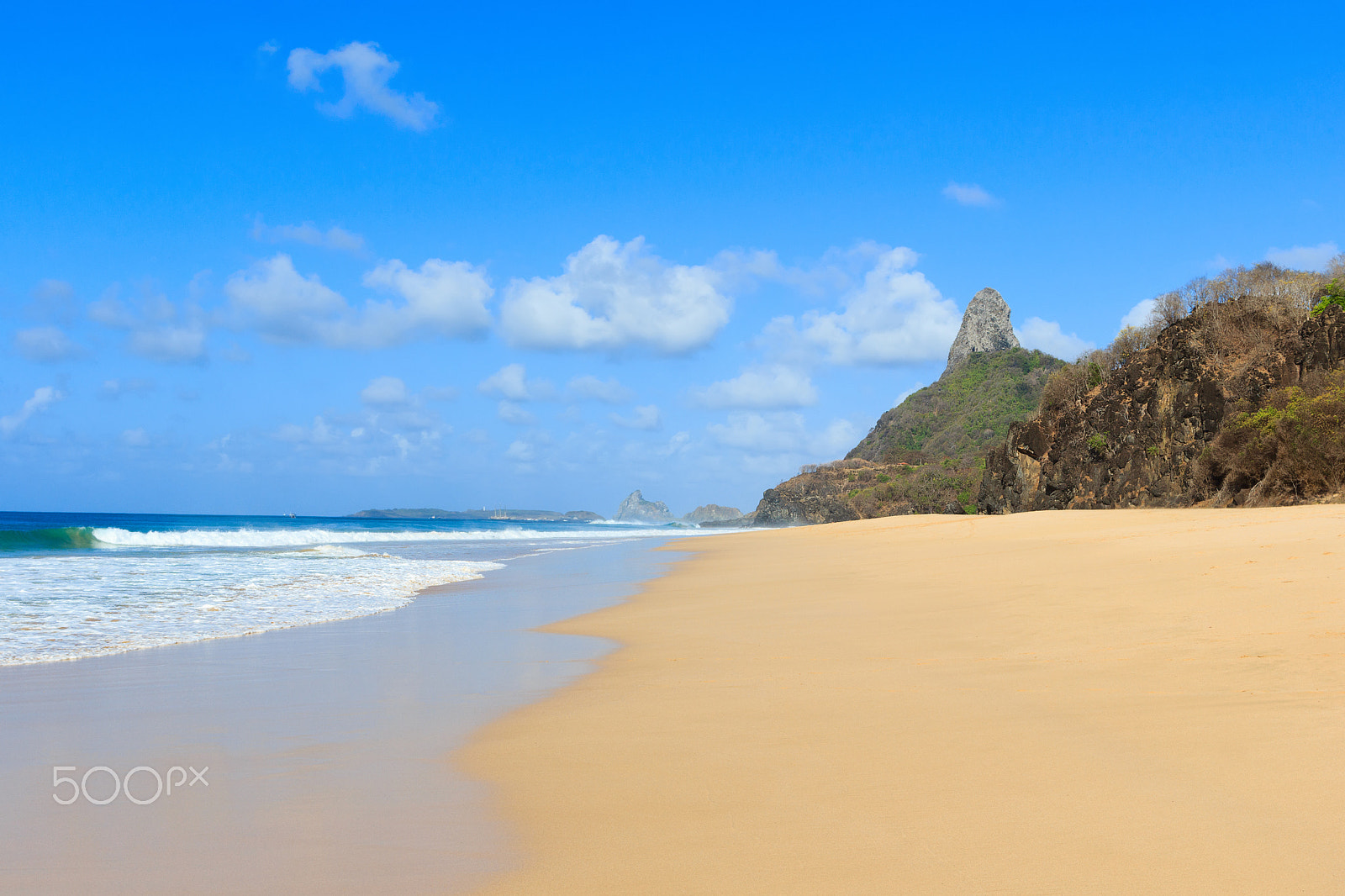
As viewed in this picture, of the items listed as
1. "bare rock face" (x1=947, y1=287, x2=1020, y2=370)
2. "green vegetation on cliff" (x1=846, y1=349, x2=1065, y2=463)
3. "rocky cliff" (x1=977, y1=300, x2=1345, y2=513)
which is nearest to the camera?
"rocky cliff" (x1=977, y1=300, x2=1345, y2=513)

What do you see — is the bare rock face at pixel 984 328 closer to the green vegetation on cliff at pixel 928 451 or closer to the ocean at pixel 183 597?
the green vegetation on cliff at pixel 928 451

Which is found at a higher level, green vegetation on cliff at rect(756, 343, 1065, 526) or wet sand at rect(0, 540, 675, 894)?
green vegetation on cliff at rect(756, 343, 1065, 526)

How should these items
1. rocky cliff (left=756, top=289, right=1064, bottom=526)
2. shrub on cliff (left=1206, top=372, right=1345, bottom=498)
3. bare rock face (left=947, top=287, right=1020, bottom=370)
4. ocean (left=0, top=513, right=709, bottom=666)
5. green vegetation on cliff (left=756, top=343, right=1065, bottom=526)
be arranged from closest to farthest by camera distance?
ocean (left=0, top=513, right=709, bottom=666) → shrub on cliff (left=1206, top=372, right=1345, bottom=498) → green vegetation on cliff (left=756, top=343, right=1065, bottom=526) → rocky cliff (left=756, top=289, right=1064, bottom=526) → bare rock face (left=947, top=287, right=1020, bottom=370)

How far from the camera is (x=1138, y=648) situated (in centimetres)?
523

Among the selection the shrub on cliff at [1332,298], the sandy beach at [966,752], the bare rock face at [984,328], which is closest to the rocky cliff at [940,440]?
the bare rock face at [984,328]

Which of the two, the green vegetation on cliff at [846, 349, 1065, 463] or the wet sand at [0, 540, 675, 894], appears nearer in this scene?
the wet sand at [0, 540, 675, 894]

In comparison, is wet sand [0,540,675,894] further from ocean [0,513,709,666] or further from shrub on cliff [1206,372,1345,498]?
shrub on cliff [1206,372,1345,498]

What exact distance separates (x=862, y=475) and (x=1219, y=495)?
70.8 metres

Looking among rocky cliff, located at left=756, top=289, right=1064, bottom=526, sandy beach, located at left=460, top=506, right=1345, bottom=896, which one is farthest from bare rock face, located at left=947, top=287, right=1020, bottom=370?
sandy beach, located at left=460, top=506, right=1345, bottom=896

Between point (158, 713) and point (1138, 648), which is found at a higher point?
point (1138, 648)

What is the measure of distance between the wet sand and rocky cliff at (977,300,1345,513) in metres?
24.2

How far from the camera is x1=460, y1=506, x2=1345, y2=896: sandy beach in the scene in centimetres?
237

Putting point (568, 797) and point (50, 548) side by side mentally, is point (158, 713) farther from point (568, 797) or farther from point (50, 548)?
point (50, 548)

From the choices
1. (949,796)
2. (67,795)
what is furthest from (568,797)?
(67,795)
